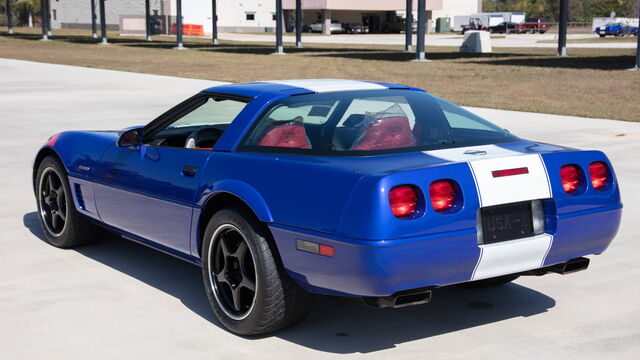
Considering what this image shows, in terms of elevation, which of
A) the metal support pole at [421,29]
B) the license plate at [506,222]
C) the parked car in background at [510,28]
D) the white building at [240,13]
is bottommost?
the license plate at [506,222]

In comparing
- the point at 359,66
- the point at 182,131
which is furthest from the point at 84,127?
the point at 359,66

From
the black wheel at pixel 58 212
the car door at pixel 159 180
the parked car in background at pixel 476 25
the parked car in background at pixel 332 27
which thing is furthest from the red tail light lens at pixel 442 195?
the parked car in background at pixel 476 25

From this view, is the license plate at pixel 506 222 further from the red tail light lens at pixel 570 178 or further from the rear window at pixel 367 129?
the rear window at pixel 367 129

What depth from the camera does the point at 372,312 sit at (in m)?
5.13

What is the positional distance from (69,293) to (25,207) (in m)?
2.96

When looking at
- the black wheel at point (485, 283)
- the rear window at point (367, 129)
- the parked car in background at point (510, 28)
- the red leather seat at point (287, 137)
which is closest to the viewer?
the rear window at point (367, 129)

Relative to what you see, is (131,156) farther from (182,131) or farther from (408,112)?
(408,112)

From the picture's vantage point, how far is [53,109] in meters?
17.7

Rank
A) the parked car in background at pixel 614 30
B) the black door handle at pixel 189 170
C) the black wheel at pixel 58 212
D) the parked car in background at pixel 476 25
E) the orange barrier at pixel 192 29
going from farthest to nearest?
1. the parked car in background at pixel 476 25
2. the orange barrier at pixel 192 29
3. the parked car in background at pixel 614 30
4. the black wheel at pixel 58 212
5. the black door handle at pixel 189 170

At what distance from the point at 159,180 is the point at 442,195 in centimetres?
190

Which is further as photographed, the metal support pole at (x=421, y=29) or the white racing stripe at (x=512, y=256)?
the metal support pole at (x=421, y=29)

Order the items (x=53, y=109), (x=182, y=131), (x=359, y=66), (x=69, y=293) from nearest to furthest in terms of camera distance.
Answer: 1. (x=69, y=293)
2. (x=182, y=131)
3. (x=53, y=109)
4. (x=359, y=66)

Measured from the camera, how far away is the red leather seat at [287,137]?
4861 mm

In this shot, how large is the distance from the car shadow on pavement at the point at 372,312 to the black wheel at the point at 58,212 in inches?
19.5
